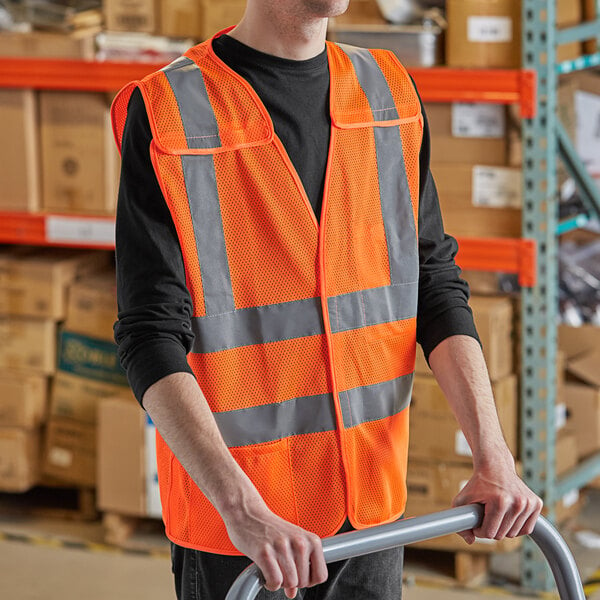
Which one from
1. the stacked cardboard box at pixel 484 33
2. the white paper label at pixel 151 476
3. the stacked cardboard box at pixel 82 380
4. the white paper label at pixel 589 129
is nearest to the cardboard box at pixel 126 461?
the white paper label at pixel 151 476

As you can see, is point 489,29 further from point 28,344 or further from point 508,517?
point 508,517

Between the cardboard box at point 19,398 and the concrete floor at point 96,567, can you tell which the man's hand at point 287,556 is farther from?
the cardboard box at point 19,398

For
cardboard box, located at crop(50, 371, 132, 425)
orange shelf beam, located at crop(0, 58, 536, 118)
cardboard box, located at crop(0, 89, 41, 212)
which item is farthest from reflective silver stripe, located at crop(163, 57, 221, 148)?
cardboard box, located at crop(50, 371, 132, 425)

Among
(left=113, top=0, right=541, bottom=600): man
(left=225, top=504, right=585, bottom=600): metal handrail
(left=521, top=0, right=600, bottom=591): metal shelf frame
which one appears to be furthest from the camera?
(left=521, top=0, right=600, bottom=591): metal shelf frame

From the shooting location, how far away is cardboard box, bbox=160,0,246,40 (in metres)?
4.17

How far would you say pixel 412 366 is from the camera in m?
2.21

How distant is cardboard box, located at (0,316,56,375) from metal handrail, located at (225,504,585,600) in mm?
3296

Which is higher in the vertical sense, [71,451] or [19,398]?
[19,398]

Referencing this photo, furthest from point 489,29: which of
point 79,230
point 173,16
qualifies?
point 79,230

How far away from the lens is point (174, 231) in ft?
6.31

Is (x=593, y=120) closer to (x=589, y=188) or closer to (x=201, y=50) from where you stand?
(x=589, y=188)

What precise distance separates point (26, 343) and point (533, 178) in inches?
89.5

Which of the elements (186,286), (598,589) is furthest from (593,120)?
(186,286)

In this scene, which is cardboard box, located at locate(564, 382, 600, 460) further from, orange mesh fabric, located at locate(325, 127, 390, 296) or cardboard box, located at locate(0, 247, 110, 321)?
orange mesh fabric, located at locate(325, 127, 390, 296)
